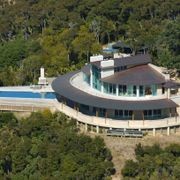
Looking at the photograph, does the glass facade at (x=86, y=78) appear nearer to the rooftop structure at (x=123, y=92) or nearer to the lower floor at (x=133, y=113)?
the rooftop structure at (x=123, y=92)

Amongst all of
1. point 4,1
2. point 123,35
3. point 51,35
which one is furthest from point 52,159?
point 4,1

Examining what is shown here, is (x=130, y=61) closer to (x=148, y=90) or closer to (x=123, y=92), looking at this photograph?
(x=123, y=92)

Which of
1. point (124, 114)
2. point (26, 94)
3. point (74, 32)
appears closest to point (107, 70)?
point (124, 114)

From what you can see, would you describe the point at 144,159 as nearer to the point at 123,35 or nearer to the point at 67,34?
the point at 67,34

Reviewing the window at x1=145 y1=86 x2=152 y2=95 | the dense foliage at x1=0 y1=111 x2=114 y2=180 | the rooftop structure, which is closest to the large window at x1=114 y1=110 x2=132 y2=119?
the rooftop structure

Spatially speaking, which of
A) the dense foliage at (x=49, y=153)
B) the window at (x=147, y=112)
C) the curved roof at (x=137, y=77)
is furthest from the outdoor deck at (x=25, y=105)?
the window at (x=147, y=112)

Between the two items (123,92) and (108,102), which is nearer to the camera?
(108,102)
